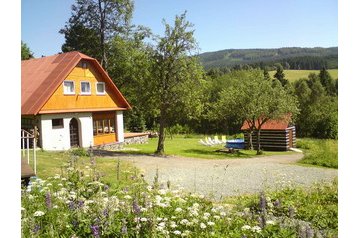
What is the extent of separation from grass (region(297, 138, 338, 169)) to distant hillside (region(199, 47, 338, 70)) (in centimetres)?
59

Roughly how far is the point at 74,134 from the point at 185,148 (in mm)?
929

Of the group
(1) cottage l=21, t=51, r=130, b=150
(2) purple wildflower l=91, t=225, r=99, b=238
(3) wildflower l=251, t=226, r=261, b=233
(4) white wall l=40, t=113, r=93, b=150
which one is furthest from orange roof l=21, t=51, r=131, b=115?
(3) wildflower l=251, t=226, r=261, b=233

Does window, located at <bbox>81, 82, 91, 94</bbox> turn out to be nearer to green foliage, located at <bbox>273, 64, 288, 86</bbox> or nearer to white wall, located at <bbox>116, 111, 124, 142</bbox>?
white wall, located at <bbox>116, 111, 124, 142</bbox>

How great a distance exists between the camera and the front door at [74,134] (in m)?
2.71

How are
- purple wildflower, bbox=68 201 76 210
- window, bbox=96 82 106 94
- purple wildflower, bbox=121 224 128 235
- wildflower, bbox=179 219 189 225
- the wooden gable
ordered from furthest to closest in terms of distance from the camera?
window, bbox=96 82 106 94
the wooden gable
purple wildflower, bbox=68 201 76 210
wildflower, bbox=179 219 189 225
purple wildflower, bbox=121 224 128 235

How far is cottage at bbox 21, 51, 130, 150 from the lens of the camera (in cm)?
279

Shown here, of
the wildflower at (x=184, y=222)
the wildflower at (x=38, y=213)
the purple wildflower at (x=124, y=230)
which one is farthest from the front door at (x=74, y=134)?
the wildflower at (x=184, y=222)

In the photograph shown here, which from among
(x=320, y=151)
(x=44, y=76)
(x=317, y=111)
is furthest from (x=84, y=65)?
(x=320, y=151)

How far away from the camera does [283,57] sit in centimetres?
297

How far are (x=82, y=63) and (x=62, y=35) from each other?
12.7 inches

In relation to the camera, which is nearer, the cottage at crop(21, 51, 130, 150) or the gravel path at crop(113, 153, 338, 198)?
the cottage at crop(21, 51, 130, 150)

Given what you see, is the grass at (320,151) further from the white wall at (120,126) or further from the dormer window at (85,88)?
the dormer window at (85,88)

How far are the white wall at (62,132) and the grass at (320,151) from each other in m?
1.76
